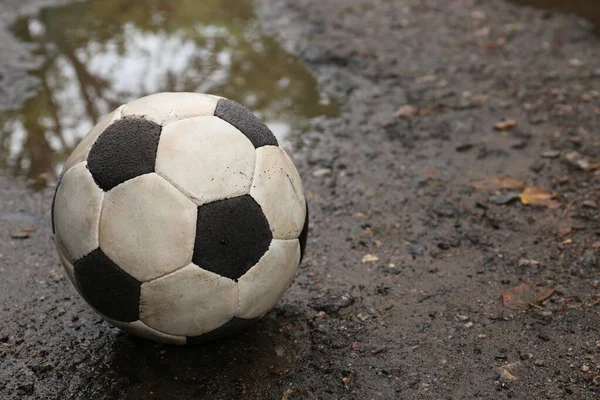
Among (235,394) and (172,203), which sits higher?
(172,203)

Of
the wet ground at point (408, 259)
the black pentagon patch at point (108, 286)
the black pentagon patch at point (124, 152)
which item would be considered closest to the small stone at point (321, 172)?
the wet ground at point (408, 259)

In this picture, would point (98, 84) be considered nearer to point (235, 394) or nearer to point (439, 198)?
point (439, 198)

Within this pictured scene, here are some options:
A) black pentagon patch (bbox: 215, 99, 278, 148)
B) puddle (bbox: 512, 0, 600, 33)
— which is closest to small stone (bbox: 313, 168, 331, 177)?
black pentagon patch (bbox: 215, 99, 278, 148)

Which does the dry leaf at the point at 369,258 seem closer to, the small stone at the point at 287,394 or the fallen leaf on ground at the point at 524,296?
the fallen leaf on ground at the point at 524,296

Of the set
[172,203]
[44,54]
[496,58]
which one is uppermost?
[172,203]

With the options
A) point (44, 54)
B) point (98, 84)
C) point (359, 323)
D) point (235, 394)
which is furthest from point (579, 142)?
point (44, 54)

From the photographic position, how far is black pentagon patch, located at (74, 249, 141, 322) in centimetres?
238

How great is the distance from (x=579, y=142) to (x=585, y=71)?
141cm

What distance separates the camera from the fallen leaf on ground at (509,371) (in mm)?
2594

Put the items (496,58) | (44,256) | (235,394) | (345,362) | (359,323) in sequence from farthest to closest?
(496,58) → (44,256) → (359,323) → (345,362) → (235,394)

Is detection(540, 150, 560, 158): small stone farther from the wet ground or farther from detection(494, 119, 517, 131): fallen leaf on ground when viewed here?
detection(494, 119, 517, 131): fallen leaf on ground

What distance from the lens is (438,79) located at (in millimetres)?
5668

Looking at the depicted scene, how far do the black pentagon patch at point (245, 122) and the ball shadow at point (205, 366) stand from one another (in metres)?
0.77

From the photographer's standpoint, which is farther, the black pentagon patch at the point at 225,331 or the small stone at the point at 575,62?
the small stone at the point at 575,62
